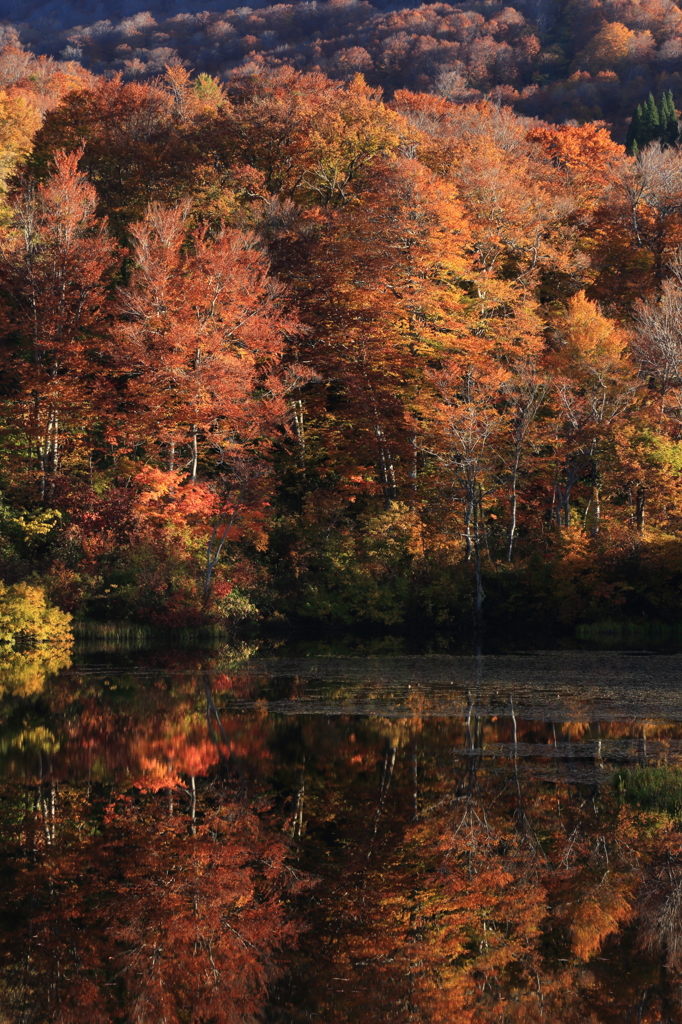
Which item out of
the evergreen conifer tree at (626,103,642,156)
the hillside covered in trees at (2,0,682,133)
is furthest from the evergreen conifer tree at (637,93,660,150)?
the hillside covered in trees at (2,0,682,133)

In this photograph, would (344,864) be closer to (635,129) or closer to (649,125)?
(649,125)

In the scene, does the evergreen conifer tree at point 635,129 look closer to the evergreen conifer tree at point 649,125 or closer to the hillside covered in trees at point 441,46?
the evergreen conifer tree at point 649,125

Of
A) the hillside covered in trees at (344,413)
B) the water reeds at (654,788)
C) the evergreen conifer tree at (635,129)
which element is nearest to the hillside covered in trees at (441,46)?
the evergreen conifer tree at (635,129)

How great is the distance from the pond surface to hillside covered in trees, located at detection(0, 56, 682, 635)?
1548 cm

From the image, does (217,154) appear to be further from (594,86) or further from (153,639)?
(594,86)

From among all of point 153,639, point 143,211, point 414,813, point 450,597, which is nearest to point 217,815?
→ point 414,813

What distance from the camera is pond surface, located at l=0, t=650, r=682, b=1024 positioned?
21.7ft

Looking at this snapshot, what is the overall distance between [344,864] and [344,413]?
95.3 feet

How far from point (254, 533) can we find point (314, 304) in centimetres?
939

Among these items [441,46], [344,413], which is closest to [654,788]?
[344,413]

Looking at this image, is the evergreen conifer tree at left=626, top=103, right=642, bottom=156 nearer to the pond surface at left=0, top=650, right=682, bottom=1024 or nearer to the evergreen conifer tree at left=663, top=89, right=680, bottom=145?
the evergreen conifer tree at left=663, top=89, right=680, bottom=145

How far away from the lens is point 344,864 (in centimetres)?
906

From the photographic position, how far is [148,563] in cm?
3117

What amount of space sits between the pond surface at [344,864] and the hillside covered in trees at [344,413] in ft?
50.8
